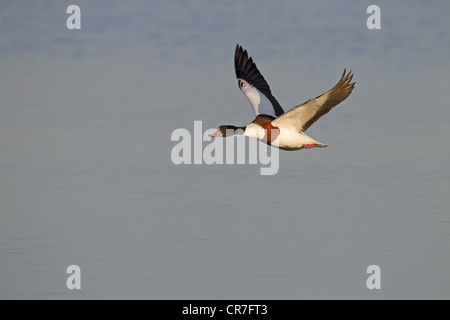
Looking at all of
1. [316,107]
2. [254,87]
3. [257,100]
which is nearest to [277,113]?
[257,100]

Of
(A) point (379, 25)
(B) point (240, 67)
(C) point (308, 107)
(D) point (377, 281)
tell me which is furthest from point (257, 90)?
(A) point (379, 25)

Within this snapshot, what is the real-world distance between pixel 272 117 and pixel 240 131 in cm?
48

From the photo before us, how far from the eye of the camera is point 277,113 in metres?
9.59

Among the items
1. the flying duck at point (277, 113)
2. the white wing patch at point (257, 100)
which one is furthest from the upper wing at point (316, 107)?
the white wing patch at point (257, 100)

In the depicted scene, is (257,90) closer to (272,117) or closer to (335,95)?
(272,117)

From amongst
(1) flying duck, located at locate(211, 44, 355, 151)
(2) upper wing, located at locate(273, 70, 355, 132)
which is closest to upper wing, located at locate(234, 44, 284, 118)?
(1) flying duck, located at locate(211, 44, 355, 151)

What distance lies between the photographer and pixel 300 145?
8.77 m

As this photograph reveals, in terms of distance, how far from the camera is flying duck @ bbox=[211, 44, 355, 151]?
789cm

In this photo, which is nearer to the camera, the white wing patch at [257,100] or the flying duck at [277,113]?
the flying duck at [277,113]

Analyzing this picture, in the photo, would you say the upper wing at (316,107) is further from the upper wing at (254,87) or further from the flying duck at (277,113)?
the upper wing at (254,87)

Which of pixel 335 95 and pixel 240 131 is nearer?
pixel 335 95

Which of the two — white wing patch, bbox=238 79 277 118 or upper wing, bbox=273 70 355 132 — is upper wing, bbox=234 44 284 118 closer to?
white wing patch, bbox=238 79 277 118

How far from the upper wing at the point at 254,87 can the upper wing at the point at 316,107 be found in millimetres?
1078

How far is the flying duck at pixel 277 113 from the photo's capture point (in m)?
7.89
